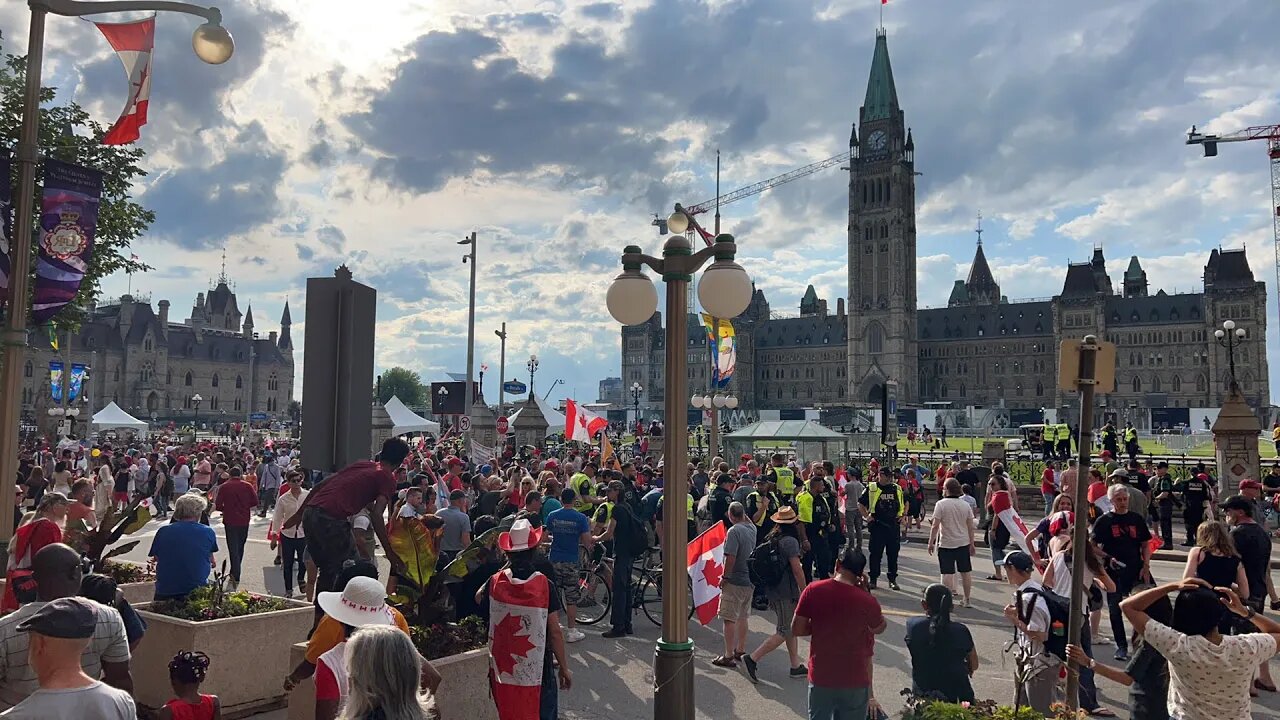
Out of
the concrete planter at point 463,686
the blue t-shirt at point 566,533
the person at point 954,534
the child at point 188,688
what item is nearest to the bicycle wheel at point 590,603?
the blue t-shirt at point 566,533

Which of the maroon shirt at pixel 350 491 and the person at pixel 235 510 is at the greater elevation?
the maroon shirt at pixel 350 491

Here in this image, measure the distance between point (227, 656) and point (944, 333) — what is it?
13738 centimetres

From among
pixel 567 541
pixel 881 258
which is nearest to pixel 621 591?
pixel 567 541

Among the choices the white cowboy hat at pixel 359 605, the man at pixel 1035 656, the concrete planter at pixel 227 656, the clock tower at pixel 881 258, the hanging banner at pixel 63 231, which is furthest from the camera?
the clock tower at pixel 881 258

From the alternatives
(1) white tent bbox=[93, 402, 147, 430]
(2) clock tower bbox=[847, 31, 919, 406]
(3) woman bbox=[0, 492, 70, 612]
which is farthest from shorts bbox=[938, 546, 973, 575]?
(2) clock tower bbox=[847, 31, 919, 406]

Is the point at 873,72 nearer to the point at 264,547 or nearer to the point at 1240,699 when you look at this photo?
the point at 264,547

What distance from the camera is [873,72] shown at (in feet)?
476

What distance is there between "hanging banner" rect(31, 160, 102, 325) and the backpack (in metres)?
8.06

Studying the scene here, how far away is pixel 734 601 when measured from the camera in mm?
9992

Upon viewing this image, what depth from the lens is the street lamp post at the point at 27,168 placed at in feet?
26.4

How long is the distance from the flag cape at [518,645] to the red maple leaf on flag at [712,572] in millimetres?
3675

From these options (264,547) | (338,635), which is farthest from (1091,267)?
(338,635)

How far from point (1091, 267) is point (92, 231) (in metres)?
136

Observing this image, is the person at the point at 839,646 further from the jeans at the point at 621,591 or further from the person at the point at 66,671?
the jeans at the point at 621,591
